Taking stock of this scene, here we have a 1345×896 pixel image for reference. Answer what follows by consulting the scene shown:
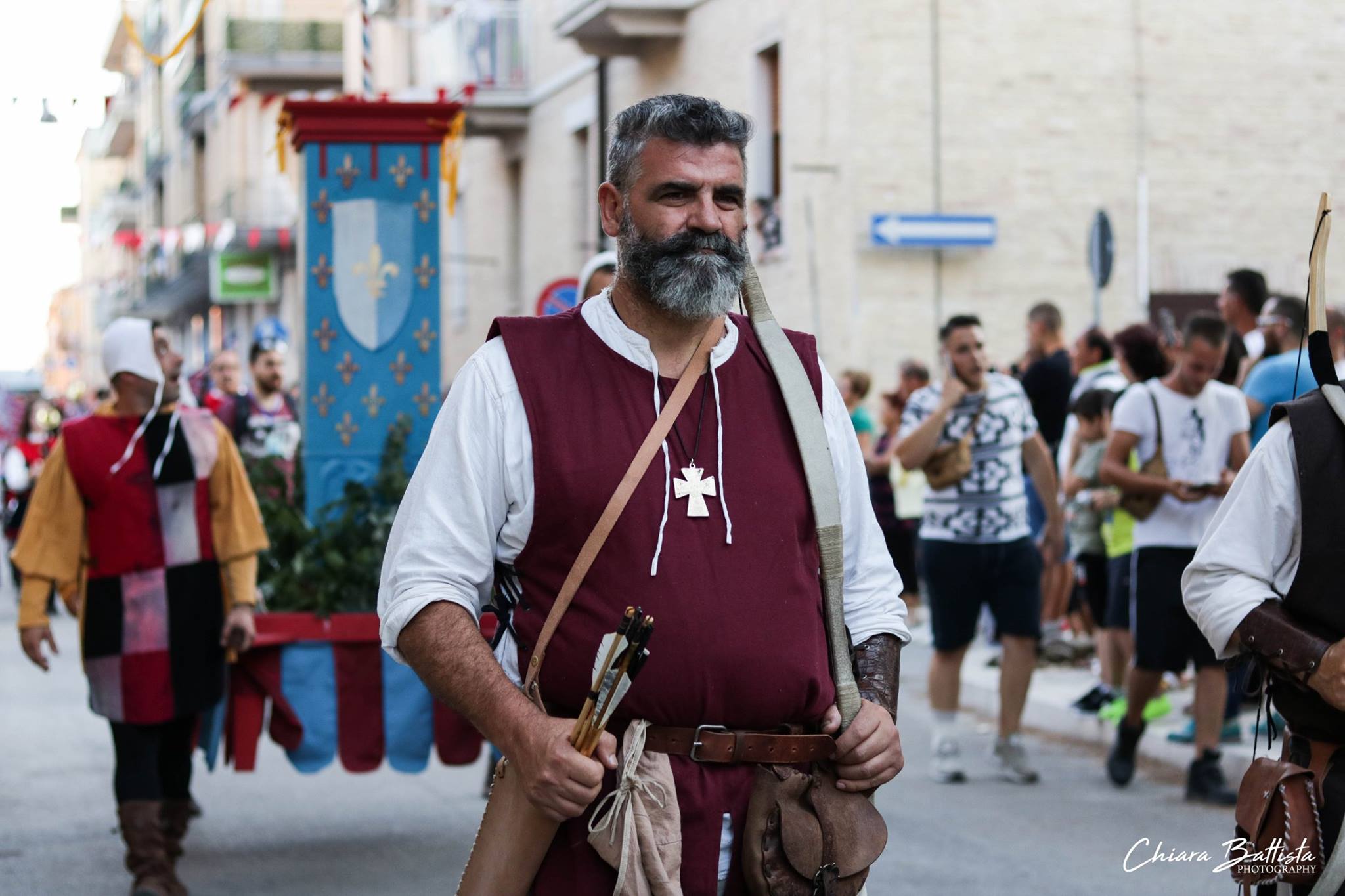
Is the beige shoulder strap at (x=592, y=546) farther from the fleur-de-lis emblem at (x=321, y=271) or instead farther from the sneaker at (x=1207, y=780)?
the sneaker at (x=1207, y=780)

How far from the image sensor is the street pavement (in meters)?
6.88

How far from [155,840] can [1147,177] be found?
14066 millimetres

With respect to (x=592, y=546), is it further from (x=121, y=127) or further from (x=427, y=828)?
(x=121, y=127)

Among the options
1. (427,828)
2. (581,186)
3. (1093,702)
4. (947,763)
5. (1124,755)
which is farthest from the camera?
(581,186)

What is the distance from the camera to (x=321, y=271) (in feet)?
26.1

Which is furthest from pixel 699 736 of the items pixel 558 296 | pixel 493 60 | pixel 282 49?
pixel 282 49

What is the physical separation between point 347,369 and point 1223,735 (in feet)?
14.9

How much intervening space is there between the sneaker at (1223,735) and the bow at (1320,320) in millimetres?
5420

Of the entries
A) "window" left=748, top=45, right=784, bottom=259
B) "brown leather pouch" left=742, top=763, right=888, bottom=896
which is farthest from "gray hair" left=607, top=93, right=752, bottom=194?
"window" left=748, top=45, right=784, bottom=259

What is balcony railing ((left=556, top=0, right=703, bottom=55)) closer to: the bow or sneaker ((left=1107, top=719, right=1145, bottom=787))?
sneaker ((left=1107, top=719, right=1145, bottom=787))

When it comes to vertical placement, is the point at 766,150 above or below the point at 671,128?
above

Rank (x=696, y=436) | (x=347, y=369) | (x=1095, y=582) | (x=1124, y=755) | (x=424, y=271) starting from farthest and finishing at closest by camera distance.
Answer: (x=1095, y=582), (x=1124, y=755), (x=424, y=271), (x=347, y=369), (x=696, y=436)

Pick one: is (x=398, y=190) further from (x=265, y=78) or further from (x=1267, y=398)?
(x=265, y=78)

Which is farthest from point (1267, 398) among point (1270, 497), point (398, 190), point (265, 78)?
point (265, 78)
